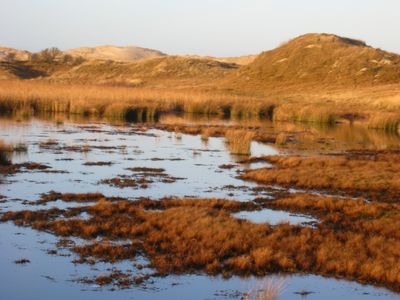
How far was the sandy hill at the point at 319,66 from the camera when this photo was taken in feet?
216

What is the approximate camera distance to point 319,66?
2817 inches

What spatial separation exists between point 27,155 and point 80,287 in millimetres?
→ 12008

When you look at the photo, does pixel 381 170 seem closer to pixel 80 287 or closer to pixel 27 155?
pixel 27 155

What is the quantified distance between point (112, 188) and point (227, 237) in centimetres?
516

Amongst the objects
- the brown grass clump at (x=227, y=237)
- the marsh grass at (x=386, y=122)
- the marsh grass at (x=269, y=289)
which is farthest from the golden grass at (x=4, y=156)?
the marsh grass at (x=386, y=122)

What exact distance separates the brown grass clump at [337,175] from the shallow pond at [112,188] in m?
0.99

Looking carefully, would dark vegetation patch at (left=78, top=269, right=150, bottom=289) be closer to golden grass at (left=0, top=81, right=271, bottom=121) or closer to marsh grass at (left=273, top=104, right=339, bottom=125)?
golden grass at (left=0, top=81, right=271, bottom=121)

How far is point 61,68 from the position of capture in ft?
328

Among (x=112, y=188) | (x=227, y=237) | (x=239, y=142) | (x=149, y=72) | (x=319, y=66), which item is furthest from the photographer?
(x=149, y=72)

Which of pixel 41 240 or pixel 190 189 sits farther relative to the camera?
pixel 190 189

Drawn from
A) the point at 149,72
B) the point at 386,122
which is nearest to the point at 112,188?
the point at 386,122

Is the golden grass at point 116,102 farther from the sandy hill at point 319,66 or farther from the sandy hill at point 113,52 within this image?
the sandy hill at point 113,52

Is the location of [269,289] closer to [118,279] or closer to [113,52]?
[118,279]

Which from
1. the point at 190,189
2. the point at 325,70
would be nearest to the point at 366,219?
the point at 190,189
